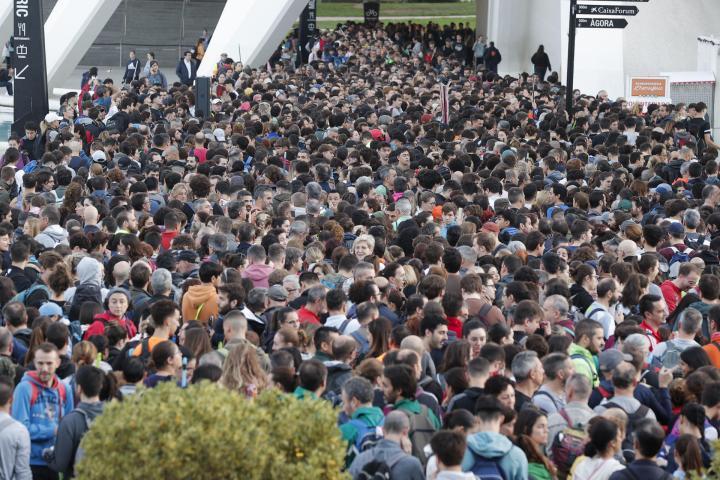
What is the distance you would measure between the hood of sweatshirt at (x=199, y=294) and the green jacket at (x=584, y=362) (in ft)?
10.4

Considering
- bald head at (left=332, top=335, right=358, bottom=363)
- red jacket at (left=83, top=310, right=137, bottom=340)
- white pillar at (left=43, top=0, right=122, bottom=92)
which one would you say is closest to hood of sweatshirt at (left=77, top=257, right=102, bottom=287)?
red jacket at (left=83, top=310, right=137, bottom=340)

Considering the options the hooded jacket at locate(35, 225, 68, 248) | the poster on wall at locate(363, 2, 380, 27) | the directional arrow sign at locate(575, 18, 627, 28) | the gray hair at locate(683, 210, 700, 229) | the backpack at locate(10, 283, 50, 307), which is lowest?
the backpack at locate(10, 283, 50, 307)

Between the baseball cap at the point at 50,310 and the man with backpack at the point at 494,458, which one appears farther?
the baseball cap at the point at 50,310

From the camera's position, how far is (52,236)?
14.1 m

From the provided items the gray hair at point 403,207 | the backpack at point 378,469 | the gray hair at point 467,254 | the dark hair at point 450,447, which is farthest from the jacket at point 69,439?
the gray hair at point 403,207

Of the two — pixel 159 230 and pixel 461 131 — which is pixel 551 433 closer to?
pixel 159 230

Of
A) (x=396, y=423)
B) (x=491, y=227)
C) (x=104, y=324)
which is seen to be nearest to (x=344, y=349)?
(x=396, y=423)

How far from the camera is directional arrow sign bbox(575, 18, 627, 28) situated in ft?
78.2

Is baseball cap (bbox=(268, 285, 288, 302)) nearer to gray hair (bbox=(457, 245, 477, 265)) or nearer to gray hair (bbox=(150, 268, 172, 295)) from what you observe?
gray hair (bbox=(150, 268, 172, 295))

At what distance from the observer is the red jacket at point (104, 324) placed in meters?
10.3

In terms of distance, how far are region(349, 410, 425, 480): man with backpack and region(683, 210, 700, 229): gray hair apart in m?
7.48

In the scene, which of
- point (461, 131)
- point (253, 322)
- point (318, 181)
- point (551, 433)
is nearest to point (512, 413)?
point (551, 433)

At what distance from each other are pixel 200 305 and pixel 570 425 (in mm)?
3977

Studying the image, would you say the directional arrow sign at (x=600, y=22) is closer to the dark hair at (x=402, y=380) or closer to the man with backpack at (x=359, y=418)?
the dark hair at (x=402, y=380)
